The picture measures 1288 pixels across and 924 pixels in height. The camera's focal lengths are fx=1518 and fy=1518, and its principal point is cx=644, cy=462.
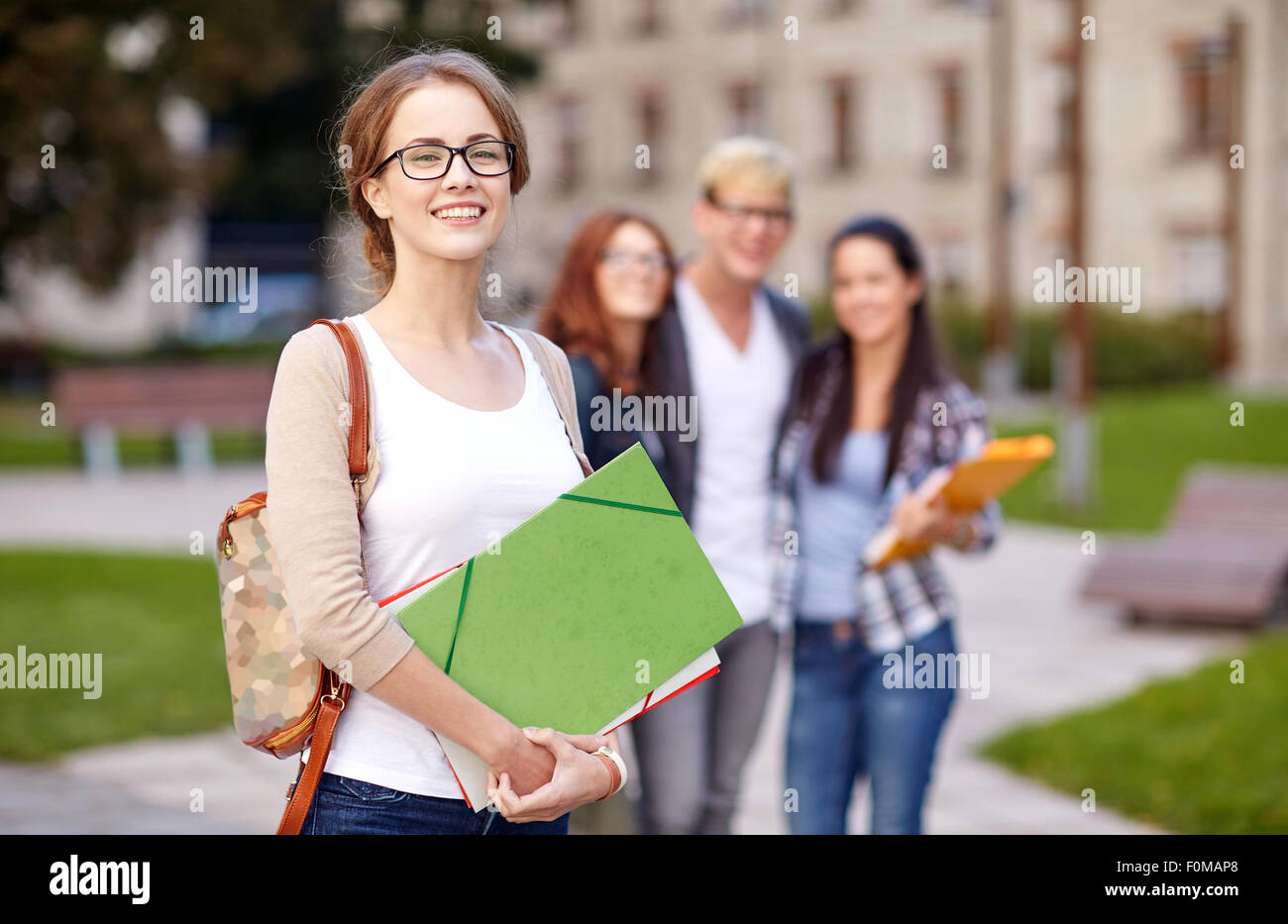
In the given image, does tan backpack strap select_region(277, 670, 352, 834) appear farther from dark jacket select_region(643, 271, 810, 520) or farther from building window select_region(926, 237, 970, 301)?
building window select_region(926, 237, 970, 301)

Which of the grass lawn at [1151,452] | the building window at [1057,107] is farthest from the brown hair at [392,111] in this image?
the building window at [1057,107]

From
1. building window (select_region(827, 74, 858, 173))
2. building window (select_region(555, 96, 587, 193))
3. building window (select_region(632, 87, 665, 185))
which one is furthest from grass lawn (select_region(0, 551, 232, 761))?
building window (select_region(555, 96, 587, 193))

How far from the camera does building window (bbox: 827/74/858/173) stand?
116 feet

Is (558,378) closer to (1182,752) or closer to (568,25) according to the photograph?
(1182,752)

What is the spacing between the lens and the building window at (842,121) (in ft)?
116

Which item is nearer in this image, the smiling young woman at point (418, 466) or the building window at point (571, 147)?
the smiling young woman at point (418, 466)

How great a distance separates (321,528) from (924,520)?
184 centimetres

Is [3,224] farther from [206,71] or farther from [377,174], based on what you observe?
[377,174]

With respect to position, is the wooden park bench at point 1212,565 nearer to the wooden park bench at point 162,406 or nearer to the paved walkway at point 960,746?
the paved walkway at point 960,746

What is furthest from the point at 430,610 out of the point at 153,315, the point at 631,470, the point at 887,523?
the point at 153,315

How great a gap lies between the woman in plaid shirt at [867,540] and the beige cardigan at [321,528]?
6.08 ft

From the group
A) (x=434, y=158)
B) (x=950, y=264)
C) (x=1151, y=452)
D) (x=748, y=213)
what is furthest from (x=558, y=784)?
(x=950, y=264)

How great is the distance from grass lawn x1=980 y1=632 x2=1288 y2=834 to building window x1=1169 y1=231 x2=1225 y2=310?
81.5 feet

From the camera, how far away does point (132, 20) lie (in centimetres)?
1566
